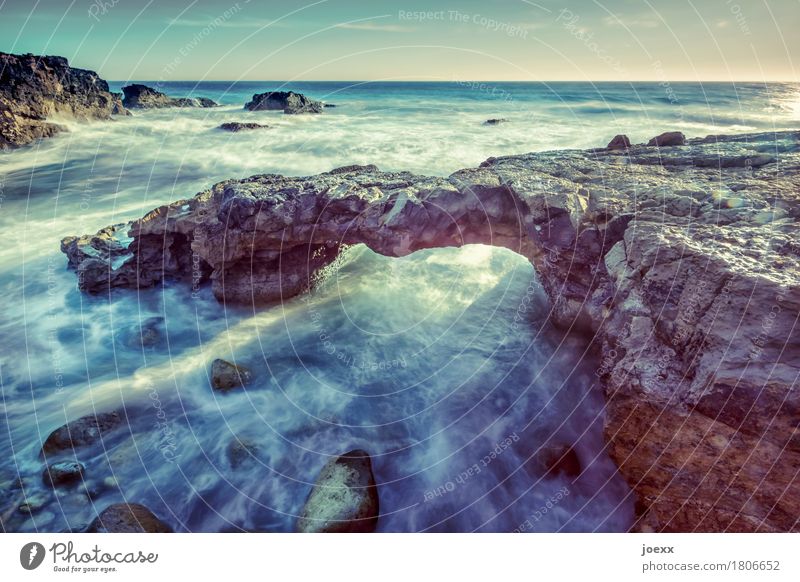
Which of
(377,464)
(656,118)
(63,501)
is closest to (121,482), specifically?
A: (63,501)

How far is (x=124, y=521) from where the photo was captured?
454 centimetres

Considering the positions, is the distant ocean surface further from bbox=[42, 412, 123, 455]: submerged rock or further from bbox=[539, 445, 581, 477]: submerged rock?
bbox=[42, 412, 123, 455]: submerged rock

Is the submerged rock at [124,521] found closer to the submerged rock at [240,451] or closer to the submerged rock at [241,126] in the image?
the submerged rock at [240,451]

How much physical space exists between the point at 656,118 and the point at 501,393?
37.4m

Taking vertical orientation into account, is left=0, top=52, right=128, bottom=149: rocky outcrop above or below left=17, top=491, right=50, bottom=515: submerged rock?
above

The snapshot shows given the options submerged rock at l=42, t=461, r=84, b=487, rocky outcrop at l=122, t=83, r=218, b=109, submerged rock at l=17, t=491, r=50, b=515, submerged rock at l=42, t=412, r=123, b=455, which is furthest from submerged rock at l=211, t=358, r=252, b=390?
rocky outcrop at l=122, t=83, r=218, b=109

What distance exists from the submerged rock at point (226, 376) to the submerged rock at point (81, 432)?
145 cm

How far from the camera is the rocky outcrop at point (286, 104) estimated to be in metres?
33.2

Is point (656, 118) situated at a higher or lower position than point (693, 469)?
higher

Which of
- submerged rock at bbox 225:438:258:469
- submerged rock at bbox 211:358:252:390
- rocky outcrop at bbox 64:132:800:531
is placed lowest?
submerged rock at bbox 225:438:258:469

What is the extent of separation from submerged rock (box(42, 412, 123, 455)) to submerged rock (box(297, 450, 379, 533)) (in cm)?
338

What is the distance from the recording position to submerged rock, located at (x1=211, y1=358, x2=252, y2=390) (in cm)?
681
